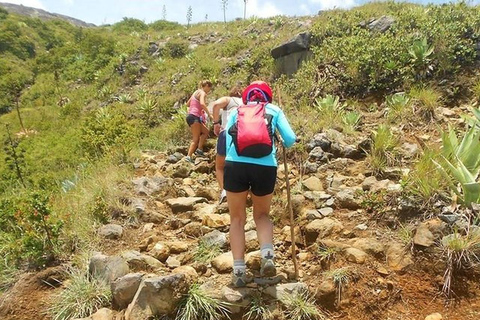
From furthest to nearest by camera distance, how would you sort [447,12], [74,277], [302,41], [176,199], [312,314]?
[302,41] → [447,12] → [176,199] → [74,277] → [312,314]

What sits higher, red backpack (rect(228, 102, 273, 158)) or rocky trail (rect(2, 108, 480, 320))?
red backpack (rect(228, 102, 273, 158))

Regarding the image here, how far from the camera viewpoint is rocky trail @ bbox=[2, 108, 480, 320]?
3031mm

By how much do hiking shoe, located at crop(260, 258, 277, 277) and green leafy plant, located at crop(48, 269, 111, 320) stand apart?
133 cm

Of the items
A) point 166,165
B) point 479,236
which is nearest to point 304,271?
point 479,236

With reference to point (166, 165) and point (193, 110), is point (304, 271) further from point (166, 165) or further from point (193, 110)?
point (193, 110)

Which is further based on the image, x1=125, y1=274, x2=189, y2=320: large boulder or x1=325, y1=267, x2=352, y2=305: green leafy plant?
x1=325, y1=267, x2=352, y2=305: green leafy plant

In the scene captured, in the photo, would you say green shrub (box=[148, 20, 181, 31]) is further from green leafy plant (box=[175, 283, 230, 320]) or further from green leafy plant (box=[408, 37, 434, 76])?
green leafy plant (box=[175, 283, 230, 320])

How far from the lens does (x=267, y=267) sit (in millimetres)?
3250

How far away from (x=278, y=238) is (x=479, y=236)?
6.02ft

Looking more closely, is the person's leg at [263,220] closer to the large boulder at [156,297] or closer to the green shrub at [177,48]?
the large boulder at [156,297]

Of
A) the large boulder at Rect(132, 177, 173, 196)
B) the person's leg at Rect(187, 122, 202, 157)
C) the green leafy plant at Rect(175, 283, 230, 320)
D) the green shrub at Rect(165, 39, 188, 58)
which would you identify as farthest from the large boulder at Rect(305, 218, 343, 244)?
the green shrub at Rect(165, 39, 188, 58)

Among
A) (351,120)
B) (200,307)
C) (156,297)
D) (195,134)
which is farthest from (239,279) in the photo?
(195,134)

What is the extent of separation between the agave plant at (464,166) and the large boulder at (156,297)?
8.86ft

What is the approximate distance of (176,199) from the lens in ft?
17.2
